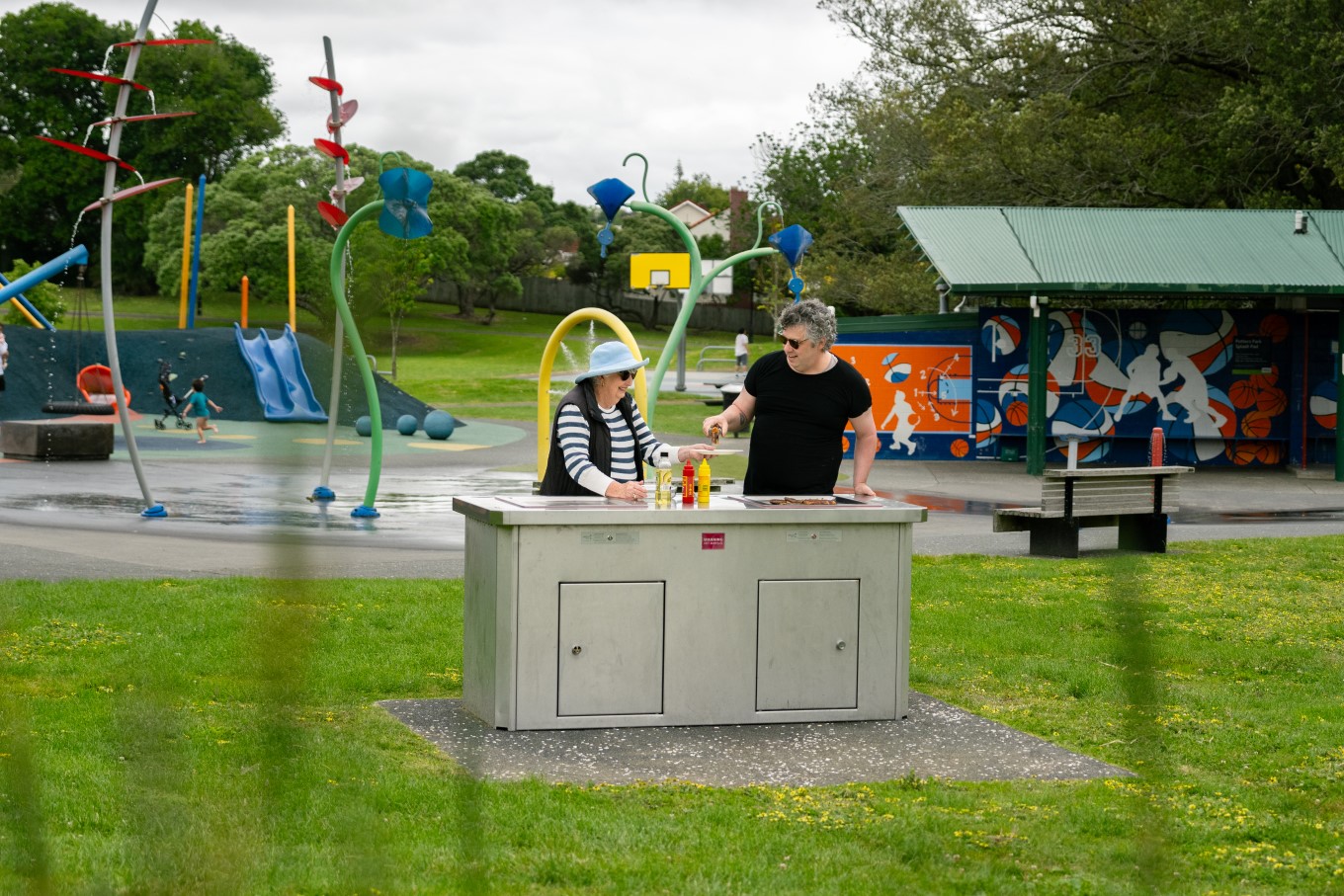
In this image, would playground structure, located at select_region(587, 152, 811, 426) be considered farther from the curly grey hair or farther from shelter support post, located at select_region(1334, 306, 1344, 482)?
shelter support post, located at select_region(1334, 306, 1344, 482)

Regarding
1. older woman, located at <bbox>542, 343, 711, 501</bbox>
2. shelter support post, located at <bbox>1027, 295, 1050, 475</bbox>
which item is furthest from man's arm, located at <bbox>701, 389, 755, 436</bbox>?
shelter support post, located at <bbox>1027, 295, 1050, 475</bbox>

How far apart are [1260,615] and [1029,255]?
14.0 meters

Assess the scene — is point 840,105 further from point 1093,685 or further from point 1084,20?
point 1093,685

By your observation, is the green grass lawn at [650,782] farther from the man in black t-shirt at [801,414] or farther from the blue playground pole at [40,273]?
the blue playground pole at [40,273]

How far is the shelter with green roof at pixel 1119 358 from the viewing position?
24.9m

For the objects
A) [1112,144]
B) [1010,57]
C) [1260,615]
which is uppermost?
[1010,57]

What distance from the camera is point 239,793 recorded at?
1.97 metres

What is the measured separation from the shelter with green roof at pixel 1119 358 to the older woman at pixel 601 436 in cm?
1646

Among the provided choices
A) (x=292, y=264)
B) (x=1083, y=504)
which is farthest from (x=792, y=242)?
(x=292, y=264)

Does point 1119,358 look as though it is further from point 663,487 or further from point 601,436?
point 663,487

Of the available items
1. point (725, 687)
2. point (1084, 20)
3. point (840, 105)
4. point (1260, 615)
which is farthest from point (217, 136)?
point (840, 105)

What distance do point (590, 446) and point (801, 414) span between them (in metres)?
1.24

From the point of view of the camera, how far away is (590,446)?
8.30 metres

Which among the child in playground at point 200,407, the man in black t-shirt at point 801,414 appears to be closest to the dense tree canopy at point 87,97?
the man in black t-shirt at point 801,414
